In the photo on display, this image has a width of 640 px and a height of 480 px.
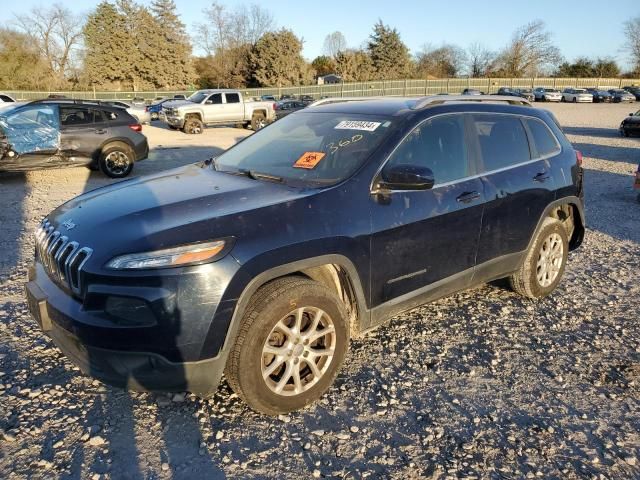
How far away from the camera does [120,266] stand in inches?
97.3

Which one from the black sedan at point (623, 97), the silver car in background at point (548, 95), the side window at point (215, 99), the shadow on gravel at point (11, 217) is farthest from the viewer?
the silver car in background at point (548, 95)

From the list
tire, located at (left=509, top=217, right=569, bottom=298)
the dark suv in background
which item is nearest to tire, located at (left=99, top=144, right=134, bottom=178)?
the dark suv in background

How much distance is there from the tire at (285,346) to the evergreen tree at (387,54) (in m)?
77.8

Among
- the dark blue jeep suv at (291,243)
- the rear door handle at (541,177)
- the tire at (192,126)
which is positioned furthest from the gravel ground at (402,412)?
the tire at (192,126)

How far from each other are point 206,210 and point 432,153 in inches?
66.6

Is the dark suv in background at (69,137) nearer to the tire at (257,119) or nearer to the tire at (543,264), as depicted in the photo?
the tire at (543,264)

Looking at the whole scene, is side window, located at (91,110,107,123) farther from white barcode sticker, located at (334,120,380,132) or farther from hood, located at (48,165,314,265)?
white barcode sticker, located at (334,120,380,132)

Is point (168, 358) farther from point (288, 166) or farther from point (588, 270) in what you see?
point (588, 270)

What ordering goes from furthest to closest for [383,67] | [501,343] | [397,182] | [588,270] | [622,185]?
1. [383,67]
2. [622,185]
3. [588,270]
4. [501,343]
5. [397,182]

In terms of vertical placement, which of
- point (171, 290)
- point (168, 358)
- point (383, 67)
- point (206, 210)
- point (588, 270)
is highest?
point (383, 67)

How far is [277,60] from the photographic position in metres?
61.5

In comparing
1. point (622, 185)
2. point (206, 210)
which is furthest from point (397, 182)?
point (622, 185)

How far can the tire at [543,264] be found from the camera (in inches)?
173

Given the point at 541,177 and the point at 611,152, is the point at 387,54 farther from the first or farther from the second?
the point at 541,177
